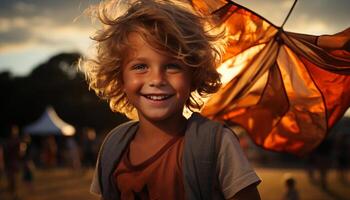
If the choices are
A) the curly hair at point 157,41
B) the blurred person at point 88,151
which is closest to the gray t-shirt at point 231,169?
→ the curly hair at point 157,41

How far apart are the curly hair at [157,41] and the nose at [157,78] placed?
88 mm

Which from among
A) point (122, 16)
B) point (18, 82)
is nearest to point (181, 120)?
point (122, 16)

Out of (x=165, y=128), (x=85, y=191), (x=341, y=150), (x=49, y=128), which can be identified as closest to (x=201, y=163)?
(x=165, y=128)

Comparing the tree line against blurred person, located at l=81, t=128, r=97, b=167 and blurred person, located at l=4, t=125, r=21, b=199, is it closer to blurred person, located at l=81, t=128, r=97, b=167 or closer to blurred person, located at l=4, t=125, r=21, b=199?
blurred person, located at l=81, t=128, r=97, b=167

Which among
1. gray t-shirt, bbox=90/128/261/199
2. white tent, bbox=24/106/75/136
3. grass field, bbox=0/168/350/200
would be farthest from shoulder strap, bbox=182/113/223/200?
white tent, bbox=24/106/75/136

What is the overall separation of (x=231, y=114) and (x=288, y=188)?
15.9ft

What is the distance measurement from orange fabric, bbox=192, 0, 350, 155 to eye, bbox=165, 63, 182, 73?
2.77ft

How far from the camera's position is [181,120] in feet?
7.70

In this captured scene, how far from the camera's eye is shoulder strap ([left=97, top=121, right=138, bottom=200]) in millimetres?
2309

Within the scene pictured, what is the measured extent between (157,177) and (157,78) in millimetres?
404

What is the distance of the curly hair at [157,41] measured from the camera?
2.23m

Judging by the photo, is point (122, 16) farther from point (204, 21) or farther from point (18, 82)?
point (18, 82)

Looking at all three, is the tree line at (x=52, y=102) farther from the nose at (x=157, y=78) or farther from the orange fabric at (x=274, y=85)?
the nose at (x=157, y=78)

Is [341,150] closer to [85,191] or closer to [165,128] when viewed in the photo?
[85,191]
